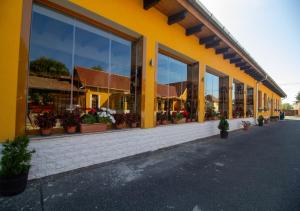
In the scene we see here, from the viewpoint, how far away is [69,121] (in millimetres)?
3791

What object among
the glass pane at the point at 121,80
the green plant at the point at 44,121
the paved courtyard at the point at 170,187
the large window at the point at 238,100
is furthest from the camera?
the large window at the point at 238,100

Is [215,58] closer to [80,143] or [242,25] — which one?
[242,25]

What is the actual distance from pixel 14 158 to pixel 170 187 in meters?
2.70

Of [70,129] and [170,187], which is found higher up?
[70,129]

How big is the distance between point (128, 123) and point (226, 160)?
10.2ft

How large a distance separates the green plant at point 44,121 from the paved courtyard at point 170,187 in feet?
3.58

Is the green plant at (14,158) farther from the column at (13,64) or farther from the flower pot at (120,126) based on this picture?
the flower pot at (120,126)

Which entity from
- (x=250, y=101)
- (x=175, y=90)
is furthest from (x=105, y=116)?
(x=250, y=101)

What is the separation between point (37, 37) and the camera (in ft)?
12.3

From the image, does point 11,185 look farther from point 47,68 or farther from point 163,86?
point 163,86

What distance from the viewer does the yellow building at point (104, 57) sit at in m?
2.99

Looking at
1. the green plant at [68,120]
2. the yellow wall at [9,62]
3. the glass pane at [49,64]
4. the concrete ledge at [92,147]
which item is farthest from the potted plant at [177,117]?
the yellow wall at [9,62]

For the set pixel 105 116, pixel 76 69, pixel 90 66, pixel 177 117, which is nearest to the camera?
pixel 76 69

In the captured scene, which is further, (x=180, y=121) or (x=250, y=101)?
(x=250, y=101)
